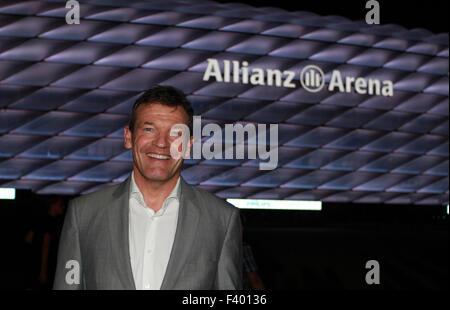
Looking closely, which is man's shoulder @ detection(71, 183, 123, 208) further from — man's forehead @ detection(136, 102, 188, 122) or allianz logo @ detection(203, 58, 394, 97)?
allianz logo @ detection(203, 58, 394, 97)

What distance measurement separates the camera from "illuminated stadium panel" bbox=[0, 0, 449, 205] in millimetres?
21156

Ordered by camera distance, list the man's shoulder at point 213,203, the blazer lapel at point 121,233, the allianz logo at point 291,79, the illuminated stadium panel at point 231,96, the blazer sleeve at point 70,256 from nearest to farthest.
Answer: the blazer lapel at point 121,233 < the blazer sleeve at point 70,256 < the man's shoulder at point 213,203 < the illuminated stadium panel at point 231,96 < the allianz logo at point 291,79

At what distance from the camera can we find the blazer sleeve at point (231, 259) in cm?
205

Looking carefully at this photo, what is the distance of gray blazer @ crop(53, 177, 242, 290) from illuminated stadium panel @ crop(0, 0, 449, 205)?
19.7 metres

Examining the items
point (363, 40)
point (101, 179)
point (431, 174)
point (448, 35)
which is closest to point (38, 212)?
point (101, 179)

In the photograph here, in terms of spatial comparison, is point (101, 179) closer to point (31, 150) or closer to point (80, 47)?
point (31, 150)

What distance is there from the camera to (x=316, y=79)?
85.8ft

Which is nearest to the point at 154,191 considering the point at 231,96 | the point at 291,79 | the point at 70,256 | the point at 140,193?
the point at 140,193

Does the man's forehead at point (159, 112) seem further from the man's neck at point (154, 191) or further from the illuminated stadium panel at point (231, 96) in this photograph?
the illuminated stadium panel at point (231, 96)

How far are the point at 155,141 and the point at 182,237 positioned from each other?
1.58 ft

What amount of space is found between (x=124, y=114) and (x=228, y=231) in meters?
20.8

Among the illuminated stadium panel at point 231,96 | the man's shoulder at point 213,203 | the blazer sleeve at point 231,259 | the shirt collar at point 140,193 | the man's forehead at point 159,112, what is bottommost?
the blazer sleeve at point 231,259

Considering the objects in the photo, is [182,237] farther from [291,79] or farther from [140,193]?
[291,79]

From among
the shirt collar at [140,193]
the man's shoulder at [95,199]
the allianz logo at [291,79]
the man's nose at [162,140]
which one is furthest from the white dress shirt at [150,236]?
the allianz logo at [291,79]
